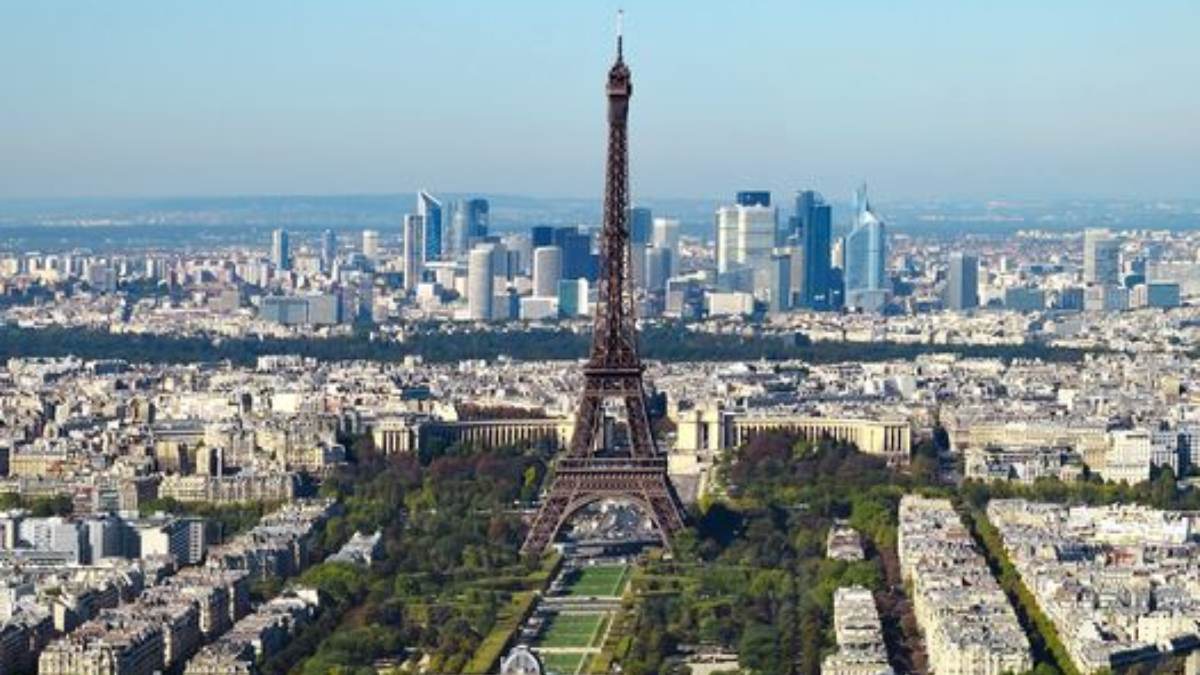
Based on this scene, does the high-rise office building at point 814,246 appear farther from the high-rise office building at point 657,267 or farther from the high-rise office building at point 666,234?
the high-rise office building at point 666,234

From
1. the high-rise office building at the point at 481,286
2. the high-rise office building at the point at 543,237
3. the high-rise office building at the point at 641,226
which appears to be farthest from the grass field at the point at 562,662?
the high-rise office building at the point at 641,226

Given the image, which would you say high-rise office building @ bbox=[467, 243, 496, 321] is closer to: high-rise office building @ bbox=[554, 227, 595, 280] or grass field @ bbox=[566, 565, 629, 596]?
high-rise office building @ bbox=[554, 227, 595, 280]

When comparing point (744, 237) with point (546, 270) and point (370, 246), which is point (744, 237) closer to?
point (546, 270)

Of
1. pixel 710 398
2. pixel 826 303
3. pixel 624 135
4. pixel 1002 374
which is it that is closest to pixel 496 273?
pixel 826 303

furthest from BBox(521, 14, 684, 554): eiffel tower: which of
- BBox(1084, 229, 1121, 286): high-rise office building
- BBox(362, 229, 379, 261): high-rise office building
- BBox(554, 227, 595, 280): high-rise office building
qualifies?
BBox(362, 229, 379, 261): high-rise office building

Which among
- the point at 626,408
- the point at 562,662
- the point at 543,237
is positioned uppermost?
the point at 543,237

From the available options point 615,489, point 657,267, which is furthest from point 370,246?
point 615,489
